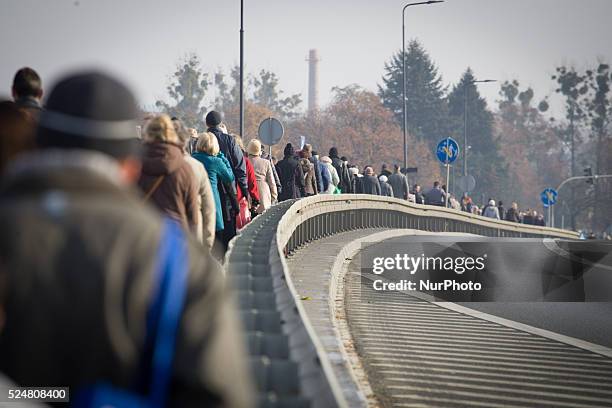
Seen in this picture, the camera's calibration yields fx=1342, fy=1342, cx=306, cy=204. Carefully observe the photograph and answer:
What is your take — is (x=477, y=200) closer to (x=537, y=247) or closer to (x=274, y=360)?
(x=537, y=247)

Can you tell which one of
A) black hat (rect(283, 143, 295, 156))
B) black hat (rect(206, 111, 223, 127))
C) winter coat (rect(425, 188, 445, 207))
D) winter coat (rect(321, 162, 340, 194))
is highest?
black hat (rect(206, 111, 223, 127))

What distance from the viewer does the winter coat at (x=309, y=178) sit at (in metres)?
26.4

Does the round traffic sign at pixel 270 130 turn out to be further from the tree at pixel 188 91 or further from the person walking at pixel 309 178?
the tree at pixel 188 91

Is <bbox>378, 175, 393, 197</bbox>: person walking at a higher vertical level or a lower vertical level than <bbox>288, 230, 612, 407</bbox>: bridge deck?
higher

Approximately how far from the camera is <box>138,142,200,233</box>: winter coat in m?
9.06

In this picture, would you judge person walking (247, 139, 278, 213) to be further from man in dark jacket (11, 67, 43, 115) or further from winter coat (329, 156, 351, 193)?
winter coat (329, 156, 351, 193)

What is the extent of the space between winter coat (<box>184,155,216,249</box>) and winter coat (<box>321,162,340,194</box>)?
19.1 meters

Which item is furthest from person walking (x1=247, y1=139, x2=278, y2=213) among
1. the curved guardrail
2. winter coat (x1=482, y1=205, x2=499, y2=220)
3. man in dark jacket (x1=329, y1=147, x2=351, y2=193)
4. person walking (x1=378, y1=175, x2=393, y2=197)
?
winter coat (x1=482, y1=205, x2=499, y2=220)

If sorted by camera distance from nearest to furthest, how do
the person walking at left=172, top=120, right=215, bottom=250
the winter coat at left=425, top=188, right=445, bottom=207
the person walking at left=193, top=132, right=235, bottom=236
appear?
the person walking at left=172, top=120, right=215, bottom=250 → the person walking at left=193, top=132, right=235, bottom=236 → the winter coat at left=425, top=188, right=445, bottom=207

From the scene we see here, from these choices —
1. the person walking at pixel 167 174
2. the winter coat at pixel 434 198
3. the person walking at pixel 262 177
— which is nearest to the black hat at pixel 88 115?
the person walking at pixel 167 174

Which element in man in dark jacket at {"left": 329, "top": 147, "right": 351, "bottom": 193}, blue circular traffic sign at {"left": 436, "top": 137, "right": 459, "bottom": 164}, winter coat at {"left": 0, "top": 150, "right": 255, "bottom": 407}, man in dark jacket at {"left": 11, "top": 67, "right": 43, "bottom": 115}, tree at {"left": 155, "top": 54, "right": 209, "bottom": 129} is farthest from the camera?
tree at {"left": 155, "top": 54, "right": 209, "bottom": 129}

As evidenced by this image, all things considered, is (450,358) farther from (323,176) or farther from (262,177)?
(323,176)

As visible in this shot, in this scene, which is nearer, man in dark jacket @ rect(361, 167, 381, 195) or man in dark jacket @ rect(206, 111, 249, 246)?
man in dark jacket @ rect(206, 111, 249, 246)

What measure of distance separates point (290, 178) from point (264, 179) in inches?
207
